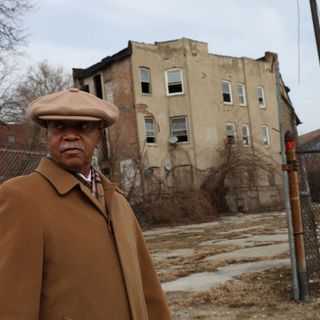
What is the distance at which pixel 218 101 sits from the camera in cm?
3148

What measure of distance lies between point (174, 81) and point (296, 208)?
2462cm

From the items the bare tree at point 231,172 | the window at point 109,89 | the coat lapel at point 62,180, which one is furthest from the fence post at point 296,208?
the window at point 109,89

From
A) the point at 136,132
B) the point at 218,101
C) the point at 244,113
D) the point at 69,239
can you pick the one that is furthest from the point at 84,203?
the point at 244,113

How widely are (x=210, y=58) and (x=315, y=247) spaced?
26330 mm

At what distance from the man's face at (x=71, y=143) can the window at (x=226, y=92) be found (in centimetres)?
3045

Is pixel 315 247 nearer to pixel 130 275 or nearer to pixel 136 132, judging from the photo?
pixel 130 275

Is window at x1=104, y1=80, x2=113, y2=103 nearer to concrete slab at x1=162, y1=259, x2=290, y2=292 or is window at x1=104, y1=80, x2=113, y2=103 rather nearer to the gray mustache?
concrete slab at x1=162, y1=259, x2=290, y2=292

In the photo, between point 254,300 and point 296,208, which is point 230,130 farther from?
point 254,300

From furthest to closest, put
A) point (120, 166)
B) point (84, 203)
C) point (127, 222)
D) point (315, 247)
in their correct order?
point (120, 166), point (315, 247), point (127, 222), point (84, 203)

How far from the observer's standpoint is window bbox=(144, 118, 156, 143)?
29.1m

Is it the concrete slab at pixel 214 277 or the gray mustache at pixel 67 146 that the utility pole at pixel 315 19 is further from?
the gray mustache at pixel 67 146

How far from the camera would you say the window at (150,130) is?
29.1 metres

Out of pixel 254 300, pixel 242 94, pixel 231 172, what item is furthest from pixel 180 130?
pixel 254 300

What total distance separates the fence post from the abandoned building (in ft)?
66.7
